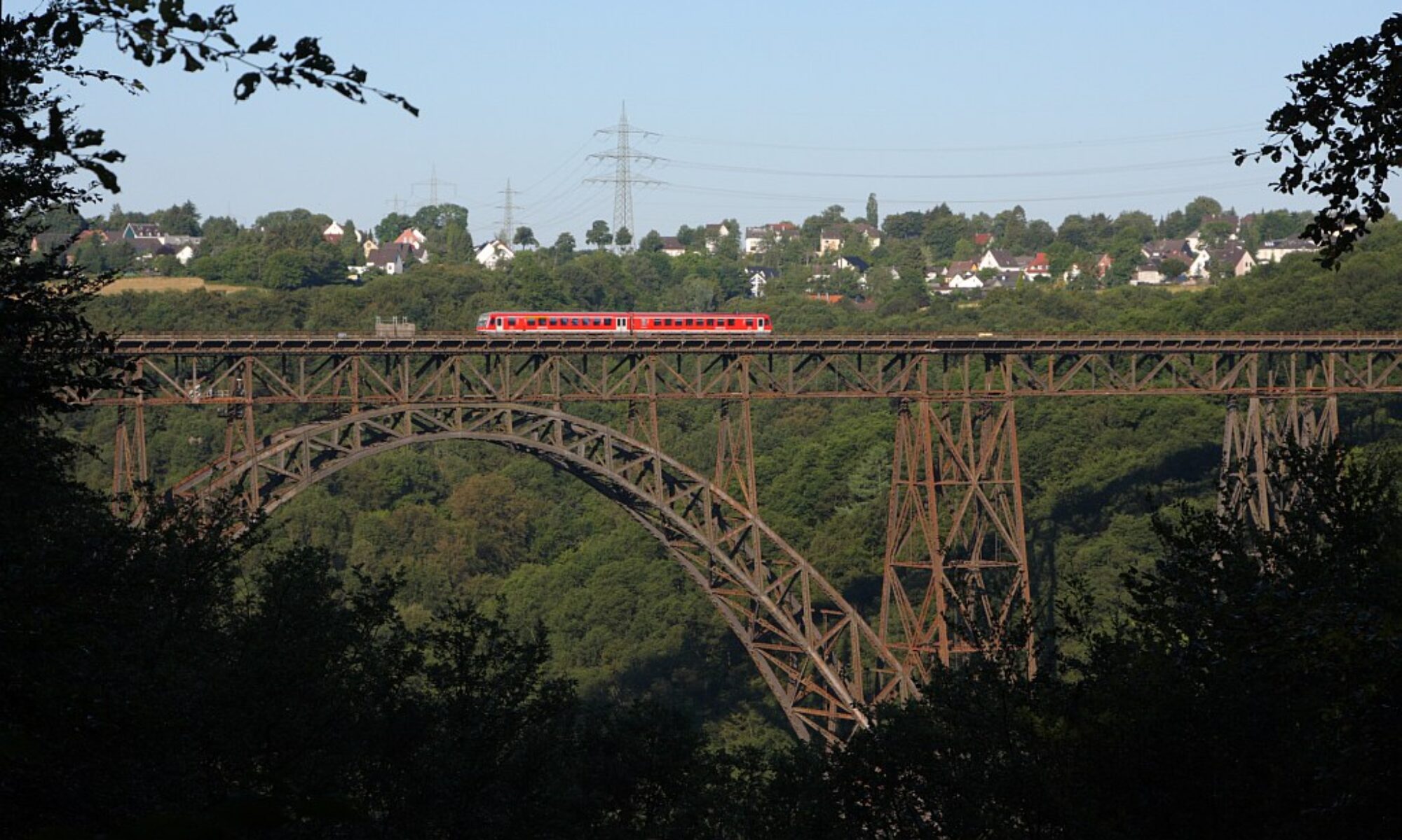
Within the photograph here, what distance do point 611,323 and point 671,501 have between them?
4.91 m

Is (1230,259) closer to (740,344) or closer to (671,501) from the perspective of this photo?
(740,344)

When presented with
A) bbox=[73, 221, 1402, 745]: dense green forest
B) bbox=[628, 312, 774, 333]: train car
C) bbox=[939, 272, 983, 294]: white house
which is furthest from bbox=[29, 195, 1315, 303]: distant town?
bbox=[628, 312, 774, 333]: train car

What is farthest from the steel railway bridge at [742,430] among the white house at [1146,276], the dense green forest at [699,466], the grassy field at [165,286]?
the white house at [1146,276]

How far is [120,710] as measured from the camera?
485 inches

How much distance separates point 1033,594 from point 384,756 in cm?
4468

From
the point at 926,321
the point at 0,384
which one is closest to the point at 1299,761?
the point at 0,384

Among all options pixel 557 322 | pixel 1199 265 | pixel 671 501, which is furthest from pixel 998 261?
pixel 671 501

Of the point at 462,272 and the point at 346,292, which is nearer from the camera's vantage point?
the point at 346,292

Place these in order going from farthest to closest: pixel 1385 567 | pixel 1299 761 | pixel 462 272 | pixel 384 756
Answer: pixel 462 272, pixel 384 756, pixel 1385 567, pixel 1299 761

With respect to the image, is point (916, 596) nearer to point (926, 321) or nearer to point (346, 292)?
point (926, 321)

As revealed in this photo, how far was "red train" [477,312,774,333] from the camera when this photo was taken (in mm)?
42250

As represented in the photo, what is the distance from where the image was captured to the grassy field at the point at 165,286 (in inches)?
4341

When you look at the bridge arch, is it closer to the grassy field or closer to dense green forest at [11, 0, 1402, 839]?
dense green forest at [11, 0, 1402, 839]

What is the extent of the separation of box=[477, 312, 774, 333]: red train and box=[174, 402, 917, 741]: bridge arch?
2.49 m
